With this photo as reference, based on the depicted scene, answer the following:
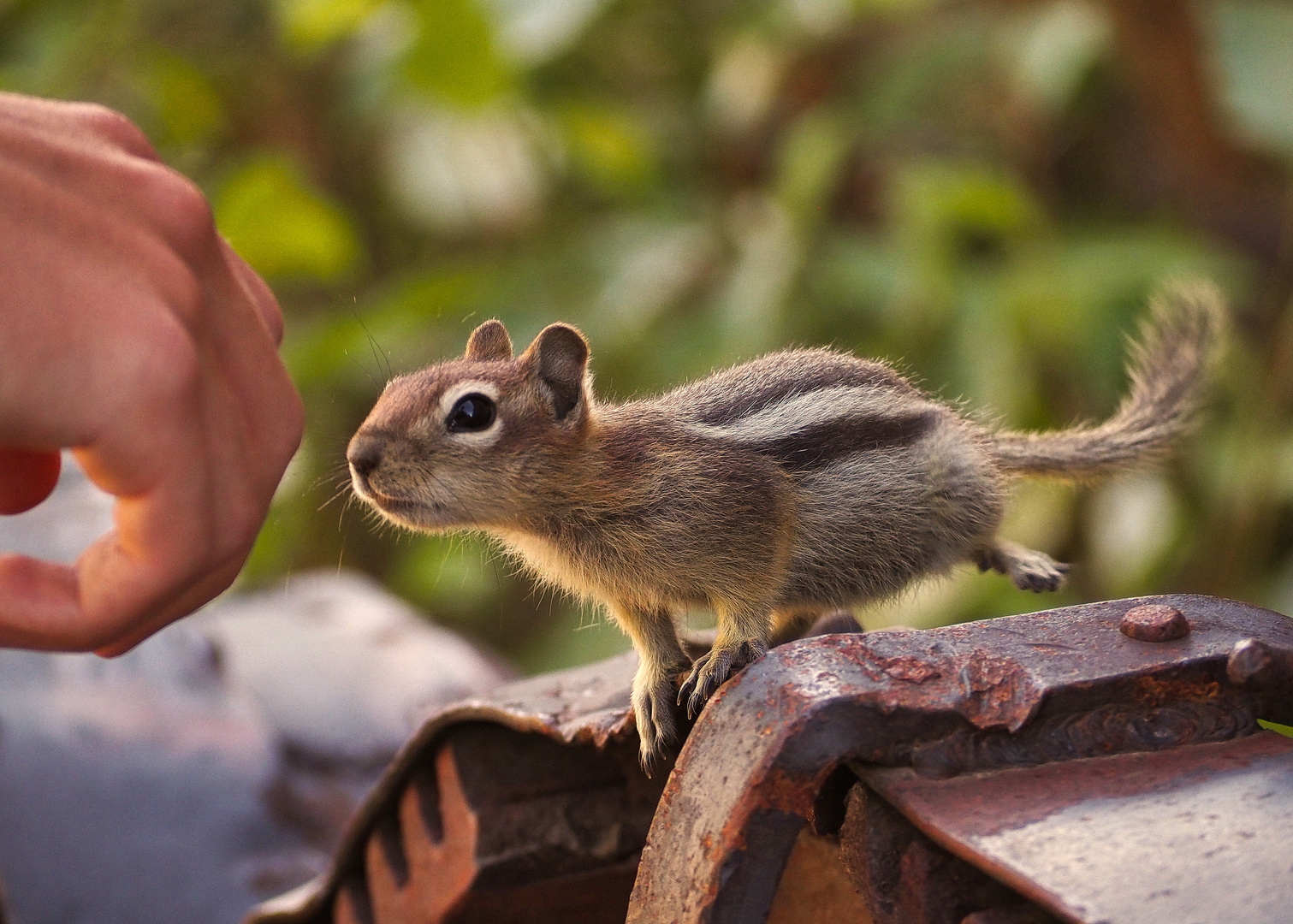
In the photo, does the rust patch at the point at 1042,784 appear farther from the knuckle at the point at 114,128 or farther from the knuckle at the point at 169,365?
the knuckle at the point at 114,128

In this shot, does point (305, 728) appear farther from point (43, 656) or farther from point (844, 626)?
point (844, 626)

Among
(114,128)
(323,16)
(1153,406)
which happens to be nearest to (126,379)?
(114,128)

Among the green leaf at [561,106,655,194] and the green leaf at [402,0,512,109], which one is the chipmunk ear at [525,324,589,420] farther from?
the green leaf at [561,106,655,194]

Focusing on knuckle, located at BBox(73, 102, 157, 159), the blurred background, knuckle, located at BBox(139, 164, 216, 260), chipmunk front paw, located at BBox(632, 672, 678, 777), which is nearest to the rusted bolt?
chipmunk front paw, located at BBox(632, 672, 678, 777)

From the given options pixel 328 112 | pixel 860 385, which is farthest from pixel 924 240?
pixel 328 112

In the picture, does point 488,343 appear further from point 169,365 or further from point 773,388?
point 169,365

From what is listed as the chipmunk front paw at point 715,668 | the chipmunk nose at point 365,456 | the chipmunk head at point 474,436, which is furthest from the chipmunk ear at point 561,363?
the chipmunk front paw at point 715,668
